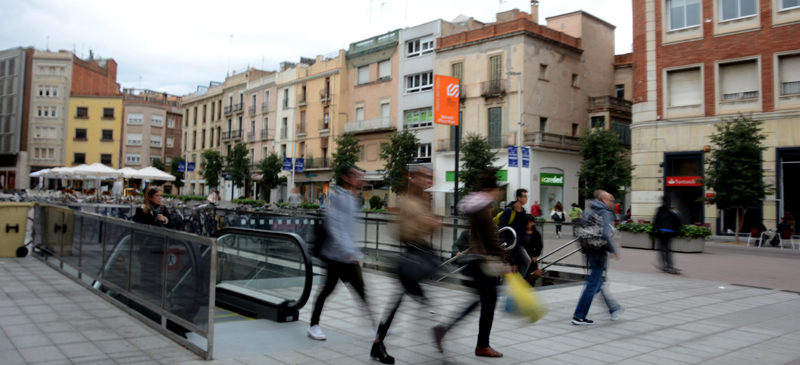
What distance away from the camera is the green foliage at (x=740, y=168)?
23.0 metres

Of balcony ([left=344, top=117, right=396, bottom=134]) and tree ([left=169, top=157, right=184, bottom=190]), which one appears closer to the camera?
balcony ([left=344, top=117, right=396, bottom=134])

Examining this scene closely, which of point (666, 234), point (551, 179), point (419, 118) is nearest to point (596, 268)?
point (666, 234)

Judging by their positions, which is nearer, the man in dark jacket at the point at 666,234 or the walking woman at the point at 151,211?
the walking woman at the point at 151,211

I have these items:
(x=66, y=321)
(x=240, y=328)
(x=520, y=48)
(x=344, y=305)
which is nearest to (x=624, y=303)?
(x=344, y=305)

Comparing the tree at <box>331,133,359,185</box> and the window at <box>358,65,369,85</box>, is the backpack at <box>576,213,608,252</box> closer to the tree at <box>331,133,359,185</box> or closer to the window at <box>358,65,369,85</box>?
the tree at <box>331,133,359,185</box>

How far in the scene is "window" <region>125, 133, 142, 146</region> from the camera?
82200 millimetres

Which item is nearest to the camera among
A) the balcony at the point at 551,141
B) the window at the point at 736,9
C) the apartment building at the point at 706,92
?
the apartment building at the point at 706,92

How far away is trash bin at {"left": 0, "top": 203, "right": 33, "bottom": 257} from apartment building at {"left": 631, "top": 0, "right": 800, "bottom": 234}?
80.5 ft

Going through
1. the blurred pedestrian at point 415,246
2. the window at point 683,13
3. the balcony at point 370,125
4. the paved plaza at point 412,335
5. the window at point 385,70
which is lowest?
the paved plaza at point 412,335

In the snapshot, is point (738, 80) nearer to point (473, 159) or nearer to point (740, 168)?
point (740, 168)

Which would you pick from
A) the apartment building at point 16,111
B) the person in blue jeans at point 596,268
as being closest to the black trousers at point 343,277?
the person in blue jeans at point 596,268

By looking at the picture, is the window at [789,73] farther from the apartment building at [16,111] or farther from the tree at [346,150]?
the apartment building at [16,111]

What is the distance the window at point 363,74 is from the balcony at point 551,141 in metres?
17.5

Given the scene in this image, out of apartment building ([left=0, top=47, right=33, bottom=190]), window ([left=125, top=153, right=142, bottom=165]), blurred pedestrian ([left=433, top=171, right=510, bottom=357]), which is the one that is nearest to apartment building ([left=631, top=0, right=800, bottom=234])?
blurred pedestrian ([left=433, top=171, right=510, bottom=357])
